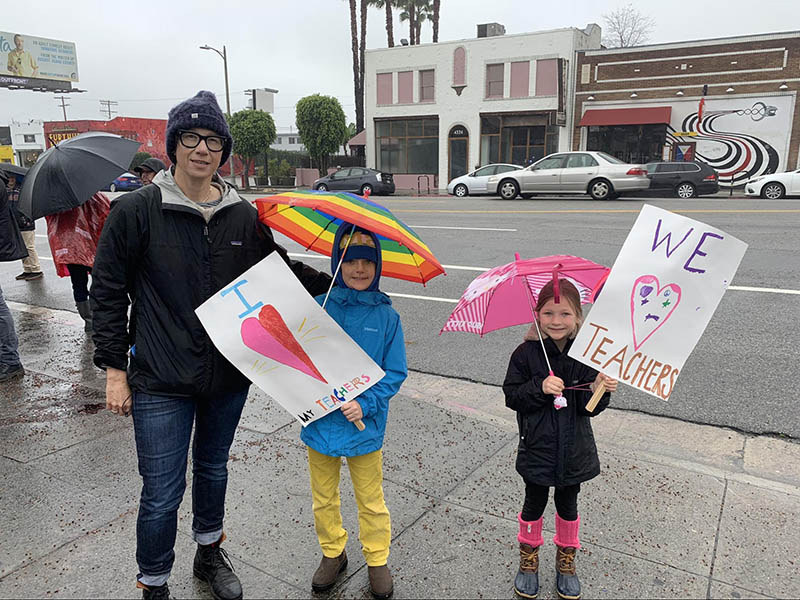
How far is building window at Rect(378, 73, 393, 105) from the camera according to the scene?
35031mm

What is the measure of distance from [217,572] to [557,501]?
143cm

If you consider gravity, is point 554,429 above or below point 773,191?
below

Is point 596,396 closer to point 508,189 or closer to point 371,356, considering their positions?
point 371,356

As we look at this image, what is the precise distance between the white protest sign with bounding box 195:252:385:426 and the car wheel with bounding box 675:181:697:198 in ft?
69.3

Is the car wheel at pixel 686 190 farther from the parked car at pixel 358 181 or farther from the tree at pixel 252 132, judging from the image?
the tree at pixel 252 132

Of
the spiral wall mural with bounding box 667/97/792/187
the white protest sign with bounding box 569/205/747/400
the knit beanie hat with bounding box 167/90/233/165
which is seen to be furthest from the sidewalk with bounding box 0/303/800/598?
the spiral wall mural with bounding box 667/97/792/187

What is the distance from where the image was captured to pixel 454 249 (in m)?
10.7

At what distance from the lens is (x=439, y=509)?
311 centimetres

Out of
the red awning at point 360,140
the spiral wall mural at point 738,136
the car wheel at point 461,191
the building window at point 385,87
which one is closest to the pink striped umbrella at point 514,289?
the car wheel at point 461,191

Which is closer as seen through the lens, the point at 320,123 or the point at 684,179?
the point at 684,179

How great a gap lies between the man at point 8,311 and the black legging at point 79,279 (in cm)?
69

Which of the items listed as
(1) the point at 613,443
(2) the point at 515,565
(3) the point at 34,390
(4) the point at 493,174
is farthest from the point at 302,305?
(4) the point at 493,174

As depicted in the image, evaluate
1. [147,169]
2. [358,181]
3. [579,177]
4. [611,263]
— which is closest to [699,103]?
[579,177]

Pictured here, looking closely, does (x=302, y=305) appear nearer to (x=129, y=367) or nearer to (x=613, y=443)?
(x=129, y=367)
